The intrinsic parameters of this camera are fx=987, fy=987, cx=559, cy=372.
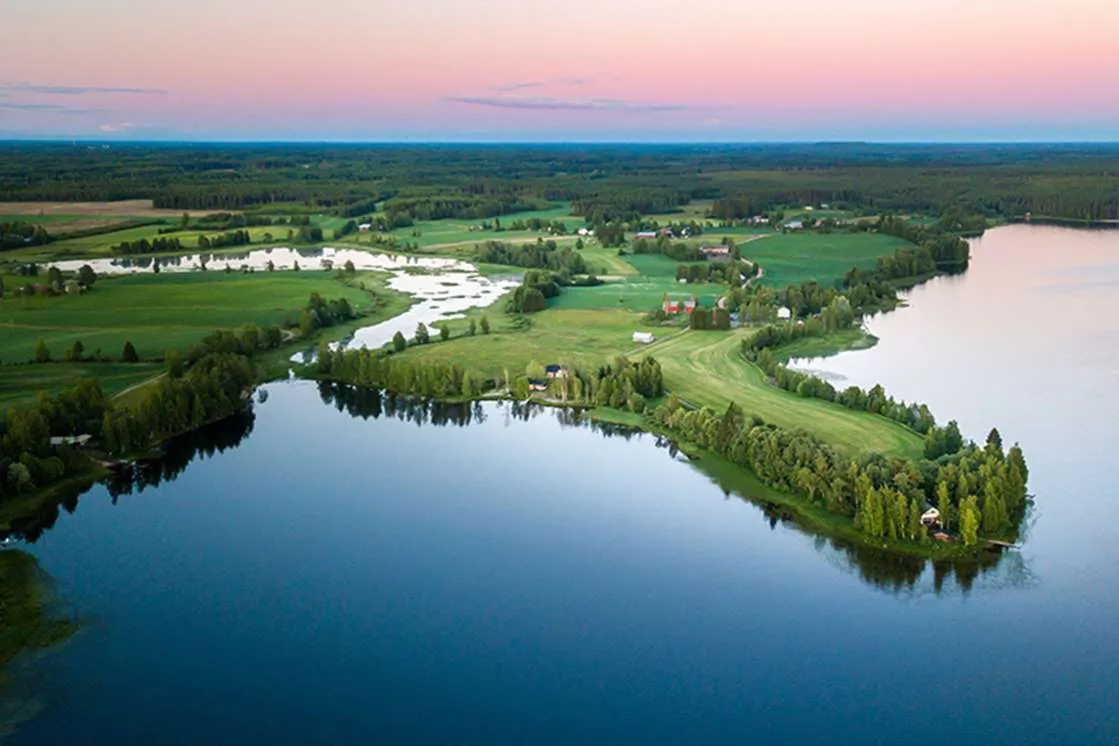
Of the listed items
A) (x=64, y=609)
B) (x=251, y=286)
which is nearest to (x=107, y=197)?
(x=251, y=286)

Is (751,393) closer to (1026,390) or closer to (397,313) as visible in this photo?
(1026,390)

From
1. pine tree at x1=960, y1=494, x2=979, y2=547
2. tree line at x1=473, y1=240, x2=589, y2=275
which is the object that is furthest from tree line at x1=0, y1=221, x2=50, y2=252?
Result: pine tree at x1=960, y1=494, x2=979, y2=547

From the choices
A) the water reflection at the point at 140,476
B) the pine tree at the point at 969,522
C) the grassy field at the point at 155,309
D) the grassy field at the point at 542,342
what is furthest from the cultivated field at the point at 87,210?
the pine tree at the point at 969,522

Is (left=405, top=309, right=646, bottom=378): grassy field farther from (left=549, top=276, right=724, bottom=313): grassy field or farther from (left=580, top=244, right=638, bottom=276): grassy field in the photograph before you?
(left=580, top=244, right=638, bottom=276): grassy field

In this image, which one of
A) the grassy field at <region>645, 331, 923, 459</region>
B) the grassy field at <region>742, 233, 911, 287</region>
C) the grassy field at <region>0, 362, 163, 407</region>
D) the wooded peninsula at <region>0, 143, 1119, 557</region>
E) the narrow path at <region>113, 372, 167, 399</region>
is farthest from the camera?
the grassy field at <region>742, 233, 911, 287</region>

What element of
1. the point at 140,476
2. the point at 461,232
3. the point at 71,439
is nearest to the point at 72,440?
the point at 71,439

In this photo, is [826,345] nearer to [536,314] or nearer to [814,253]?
[536,314]

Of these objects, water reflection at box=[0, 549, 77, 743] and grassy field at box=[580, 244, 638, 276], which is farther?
grassy field at box=[580, 244, 638, 276]

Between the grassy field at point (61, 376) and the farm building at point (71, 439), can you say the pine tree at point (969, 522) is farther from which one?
the grassy field at point (61, 376)
